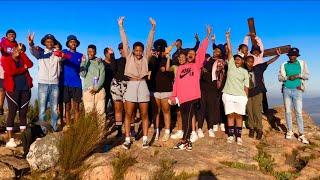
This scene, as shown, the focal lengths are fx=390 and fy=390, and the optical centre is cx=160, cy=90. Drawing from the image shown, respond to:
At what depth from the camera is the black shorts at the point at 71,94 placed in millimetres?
10023

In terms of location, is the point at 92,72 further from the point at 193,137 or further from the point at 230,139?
the point at 230,139

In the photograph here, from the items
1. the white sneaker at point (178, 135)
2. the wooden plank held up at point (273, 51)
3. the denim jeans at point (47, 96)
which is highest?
the wooden plank held up at point (273, 51)

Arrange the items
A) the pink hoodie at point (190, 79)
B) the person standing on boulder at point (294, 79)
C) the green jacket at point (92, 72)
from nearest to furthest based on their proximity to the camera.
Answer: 1. the pink hoodie at point (190, 79)
2. the green jacket at point (92, 72)
3. the person standing on boulder at point (294, 79)

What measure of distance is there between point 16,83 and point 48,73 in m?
0.80

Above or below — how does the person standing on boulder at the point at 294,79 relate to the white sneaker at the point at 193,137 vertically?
above

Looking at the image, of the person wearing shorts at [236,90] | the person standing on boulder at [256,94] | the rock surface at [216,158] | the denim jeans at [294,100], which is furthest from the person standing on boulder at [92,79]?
the denim jeans at [294,100]

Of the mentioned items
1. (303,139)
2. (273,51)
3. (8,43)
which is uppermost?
(8,43)

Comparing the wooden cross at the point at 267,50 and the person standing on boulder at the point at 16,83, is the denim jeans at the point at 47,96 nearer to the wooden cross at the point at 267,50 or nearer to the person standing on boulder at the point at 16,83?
the person standing on boulder at the point at 16,83

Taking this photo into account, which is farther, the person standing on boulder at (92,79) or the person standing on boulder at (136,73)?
the person standing on boulder at (92,79)

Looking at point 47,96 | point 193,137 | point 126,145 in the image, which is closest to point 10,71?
point 47,96

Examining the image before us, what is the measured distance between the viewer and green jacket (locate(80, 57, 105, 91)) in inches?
389

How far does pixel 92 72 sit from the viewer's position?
9883 millimetres

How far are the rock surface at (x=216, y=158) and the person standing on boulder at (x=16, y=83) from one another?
232 cm

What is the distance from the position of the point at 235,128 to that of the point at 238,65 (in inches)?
62.3
